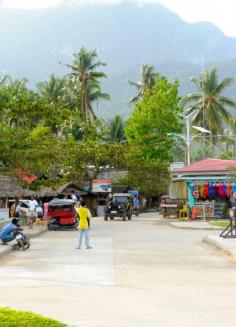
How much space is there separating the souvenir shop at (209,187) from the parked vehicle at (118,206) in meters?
4.29

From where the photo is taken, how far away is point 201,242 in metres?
26.8

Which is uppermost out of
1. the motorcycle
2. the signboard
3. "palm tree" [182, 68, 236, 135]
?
"palm tree" [182, 68, 236, 135]

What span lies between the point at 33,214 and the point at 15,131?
5329 mm

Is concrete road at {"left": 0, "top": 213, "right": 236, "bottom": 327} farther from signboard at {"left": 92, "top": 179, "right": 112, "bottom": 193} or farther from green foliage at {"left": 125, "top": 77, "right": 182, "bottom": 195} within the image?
green foliage at {"left": 125, "top": 77, "right": 182, "bottom": 195}

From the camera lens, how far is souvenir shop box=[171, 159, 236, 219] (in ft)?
149

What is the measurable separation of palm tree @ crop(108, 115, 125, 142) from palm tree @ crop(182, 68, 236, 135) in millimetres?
12147

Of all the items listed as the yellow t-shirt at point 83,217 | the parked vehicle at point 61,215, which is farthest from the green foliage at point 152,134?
the yellow t-shirt at point 83,217

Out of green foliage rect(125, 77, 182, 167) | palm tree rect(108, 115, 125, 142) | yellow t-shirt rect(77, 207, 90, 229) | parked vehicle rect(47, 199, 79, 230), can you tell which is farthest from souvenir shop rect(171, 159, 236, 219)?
palm tree rect(108, 115, 125, 142)

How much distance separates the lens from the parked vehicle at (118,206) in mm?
48969

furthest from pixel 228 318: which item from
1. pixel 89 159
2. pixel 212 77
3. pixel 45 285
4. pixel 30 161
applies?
pixel 212 77

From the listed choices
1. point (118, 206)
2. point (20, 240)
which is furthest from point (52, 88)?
point (20, 240)

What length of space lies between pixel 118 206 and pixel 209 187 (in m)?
7.17

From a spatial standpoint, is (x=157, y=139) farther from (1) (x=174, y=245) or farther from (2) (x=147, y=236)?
(1) (x=174, y=245)

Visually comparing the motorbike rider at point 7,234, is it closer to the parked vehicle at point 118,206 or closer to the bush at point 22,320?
the bush at point 22,320
